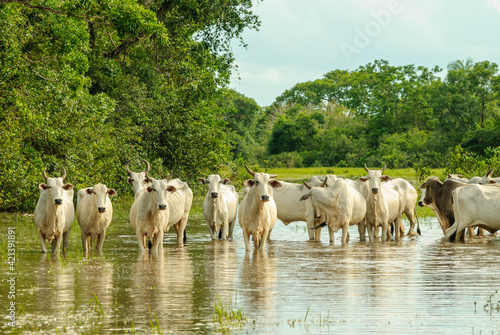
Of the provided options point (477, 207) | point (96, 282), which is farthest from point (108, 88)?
point (96, 282)

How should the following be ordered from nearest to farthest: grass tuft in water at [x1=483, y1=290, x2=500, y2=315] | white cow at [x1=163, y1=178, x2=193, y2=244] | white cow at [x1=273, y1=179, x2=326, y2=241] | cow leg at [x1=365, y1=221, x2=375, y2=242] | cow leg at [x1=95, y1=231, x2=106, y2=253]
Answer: grass tuft in water at [x1=483, y1=290, x2=500, y2=315] → cow leg at [x1=95, y1=231, x2=106, y2=253] → white cow at [x1=163, y1=178, x2=193, y2=244] → cow leg at [x1=365, y1=221, x2=375, y2=242] → white cow at [x1=273, y1=179, x2=326, y2=241]

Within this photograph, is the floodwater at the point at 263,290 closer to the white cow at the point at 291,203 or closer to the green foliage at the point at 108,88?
the white cow at the point at 291,203

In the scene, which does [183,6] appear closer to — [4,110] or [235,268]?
[4,110]

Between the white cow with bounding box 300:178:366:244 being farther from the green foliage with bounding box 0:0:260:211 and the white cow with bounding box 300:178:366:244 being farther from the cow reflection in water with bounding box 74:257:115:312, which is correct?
the green foliage with bounding box 0:0:260:211

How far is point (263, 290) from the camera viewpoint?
8.81 m

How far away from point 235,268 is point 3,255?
12.4 ft

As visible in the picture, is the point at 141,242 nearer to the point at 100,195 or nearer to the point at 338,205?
the point at 100,195

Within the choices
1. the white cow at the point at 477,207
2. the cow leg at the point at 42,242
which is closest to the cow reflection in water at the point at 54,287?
the cow leg at the point at 42,242

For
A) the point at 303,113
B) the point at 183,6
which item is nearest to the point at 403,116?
the point at 303,113

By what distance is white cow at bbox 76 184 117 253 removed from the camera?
12898mm

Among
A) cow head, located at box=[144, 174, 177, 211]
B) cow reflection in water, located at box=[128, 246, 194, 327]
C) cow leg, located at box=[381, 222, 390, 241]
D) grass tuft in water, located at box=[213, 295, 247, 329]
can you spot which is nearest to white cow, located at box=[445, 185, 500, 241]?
cow leg, located at box=[381, 222, 390, 241]

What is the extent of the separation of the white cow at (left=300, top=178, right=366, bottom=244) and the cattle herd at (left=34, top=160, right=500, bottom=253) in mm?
20

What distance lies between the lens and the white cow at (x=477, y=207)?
14.8 metres

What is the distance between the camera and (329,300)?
8109mm
